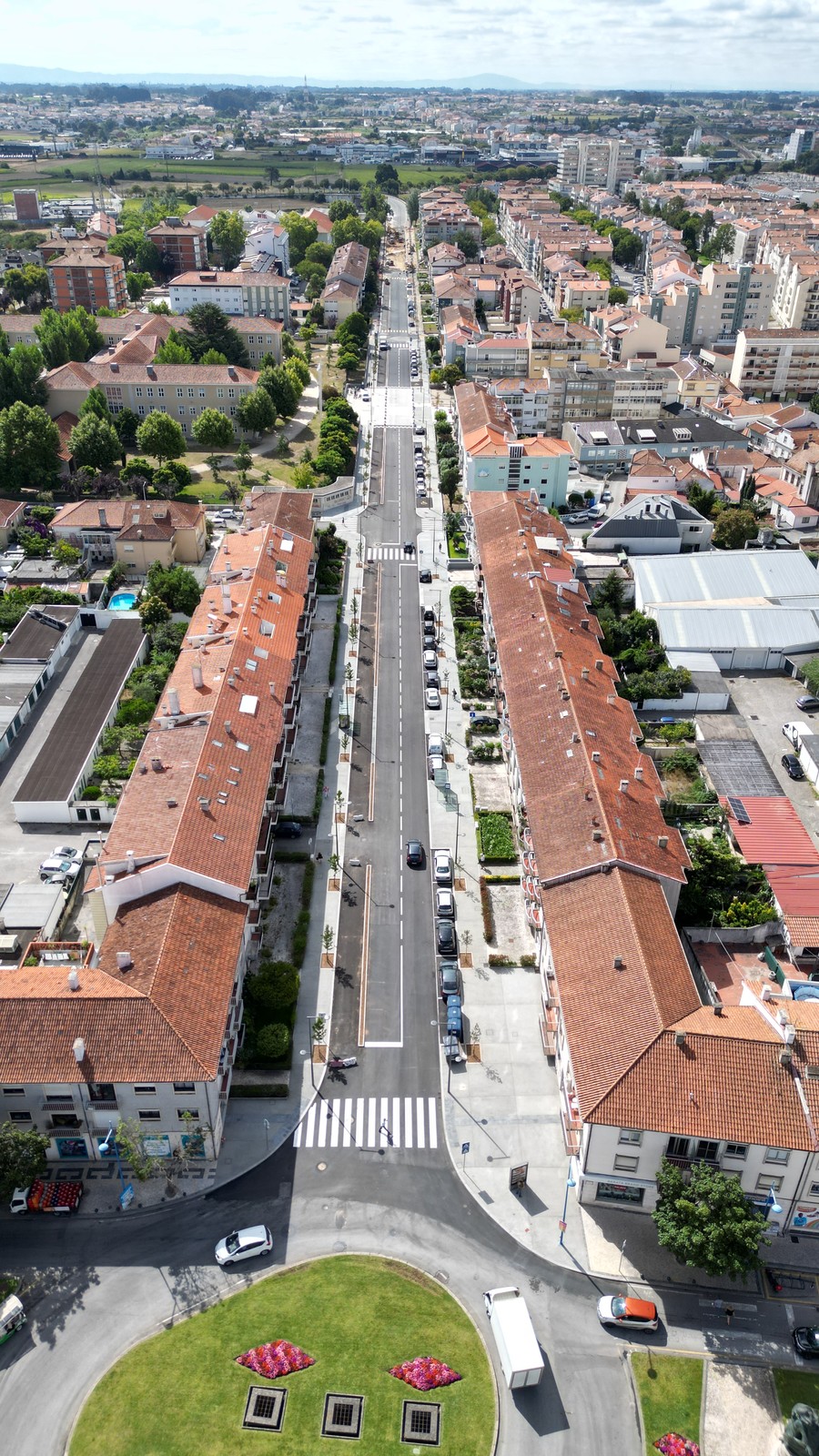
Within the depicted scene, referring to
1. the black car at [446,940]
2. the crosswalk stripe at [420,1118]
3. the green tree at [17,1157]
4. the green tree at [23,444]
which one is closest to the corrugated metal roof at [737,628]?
the black car at [446,940]

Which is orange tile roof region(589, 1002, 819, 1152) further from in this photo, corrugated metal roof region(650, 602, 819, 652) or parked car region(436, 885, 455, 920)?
corrugated metal roof region(650, 602, 819, 652)

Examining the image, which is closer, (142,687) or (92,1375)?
(92,1375)

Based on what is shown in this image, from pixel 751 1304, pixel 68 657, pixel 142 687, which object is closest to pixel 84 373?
pixel 68 657

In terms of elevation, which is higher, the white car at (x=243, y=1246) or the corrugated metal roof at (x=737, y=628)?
the corrugated metal roof at (x=737, y=628)

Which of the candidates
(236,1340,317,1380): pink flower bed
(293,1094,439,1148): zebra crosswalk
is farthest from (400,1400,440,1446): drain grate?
(293,1094,439,1148): zebra crosswalk

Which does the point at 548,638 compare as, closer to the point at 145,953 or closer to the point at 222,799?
the point at 222,799

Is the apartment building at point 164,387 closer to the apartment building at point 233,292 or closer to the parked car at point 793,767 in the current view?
the apartment building at point 233,292
